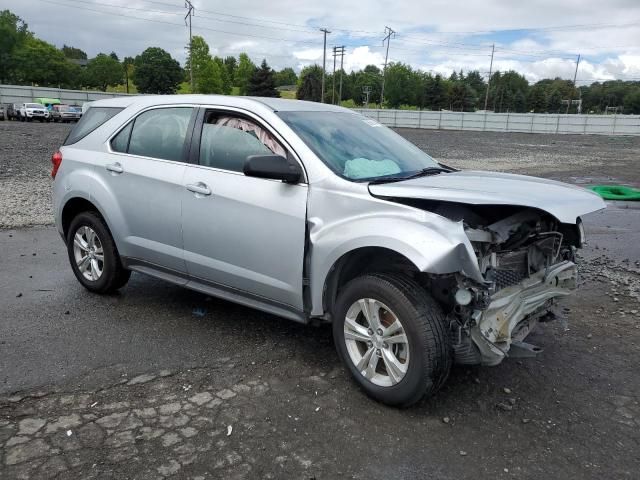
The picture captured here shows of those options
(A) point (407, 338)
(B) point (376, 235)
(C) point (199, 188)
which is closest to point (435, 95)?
(C) point (199, 188)

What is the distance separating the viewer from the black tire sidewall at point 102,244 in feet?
16.9

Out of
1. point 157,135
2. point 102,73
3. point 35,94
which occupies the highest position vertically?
point 102,73

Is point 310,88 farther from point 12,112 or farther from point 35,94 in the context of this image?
point 12,112

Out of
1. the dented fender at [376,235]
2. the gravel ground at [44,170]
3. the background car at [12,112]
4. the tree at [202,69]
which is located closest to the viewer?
the dented fender at [376,235]

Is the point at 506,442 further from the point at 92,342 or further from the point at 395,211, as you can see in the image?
the point at 92,342

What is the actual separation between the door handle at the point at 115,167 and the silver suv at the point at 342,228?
0.01 m

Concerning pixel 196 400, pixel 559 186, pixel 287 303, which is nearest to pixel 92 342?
pixel 196 400

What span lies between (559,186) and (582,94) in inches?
5297

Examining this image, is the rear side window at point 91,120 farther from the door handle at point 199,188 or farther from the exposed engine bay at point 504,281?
the exposed engine bay at point 504,281

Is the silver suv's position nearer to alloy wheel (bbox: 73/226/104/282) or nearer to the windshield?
the windshield

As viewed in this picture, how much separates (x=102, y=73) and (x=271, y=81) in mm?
34745

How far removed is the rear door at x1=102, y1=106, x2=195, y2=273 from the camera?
4.57m

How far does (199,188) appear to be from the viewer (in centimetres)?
432

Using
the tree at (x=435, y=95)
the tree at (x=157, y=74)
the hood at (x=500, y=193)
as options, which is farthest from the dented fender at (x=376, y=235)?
the tree at (x=435, y=95)
